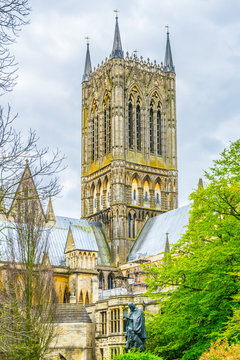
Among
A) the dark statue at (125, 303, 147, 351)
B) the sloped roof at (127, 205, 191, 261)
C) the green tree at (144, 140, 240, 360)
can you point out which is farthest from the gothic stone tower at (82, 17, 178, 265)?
the dark statue at (125, 303, 147, 351)

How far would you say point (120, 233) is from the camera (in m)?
61.5

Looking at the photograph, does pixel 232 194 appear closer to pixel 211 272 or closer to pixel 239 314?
pixel 211 272

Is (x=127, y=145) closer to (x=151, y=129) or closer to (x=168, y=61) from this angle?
(x=151, y=129)

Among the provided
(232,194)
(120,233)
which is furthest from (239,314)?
(120,233)

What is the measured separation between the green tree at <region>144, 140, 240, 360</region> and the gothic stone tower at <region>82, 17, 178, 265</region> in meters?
34.5

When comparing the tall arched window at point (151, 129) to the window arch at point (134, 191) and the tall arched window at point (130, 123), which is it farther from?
the window arch at point (134, 191)

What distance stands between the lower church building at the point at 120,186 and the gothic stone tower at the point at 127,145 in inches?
4.2

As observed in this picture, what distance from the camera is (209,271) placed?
24562mm

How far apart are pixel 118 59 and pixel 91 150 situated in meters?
11.2

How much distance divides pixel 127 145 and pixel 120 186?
5486mm

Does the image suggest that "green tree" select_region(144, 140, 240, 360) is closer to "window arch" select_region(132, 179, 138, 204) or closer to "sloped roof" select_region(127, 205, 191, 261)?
"sloped roof" select_region(127, 205, 191, 261)

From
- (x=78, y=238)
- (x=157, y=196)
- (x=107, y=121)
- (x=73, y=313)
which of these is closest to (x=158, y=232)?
(x=157, y=196)

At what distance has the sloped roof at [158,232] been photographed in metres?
57.6

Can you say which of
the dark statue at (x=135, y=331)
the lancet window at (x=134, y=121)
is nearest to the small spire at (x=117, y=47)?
the lancet window at (x=134, y=121)
